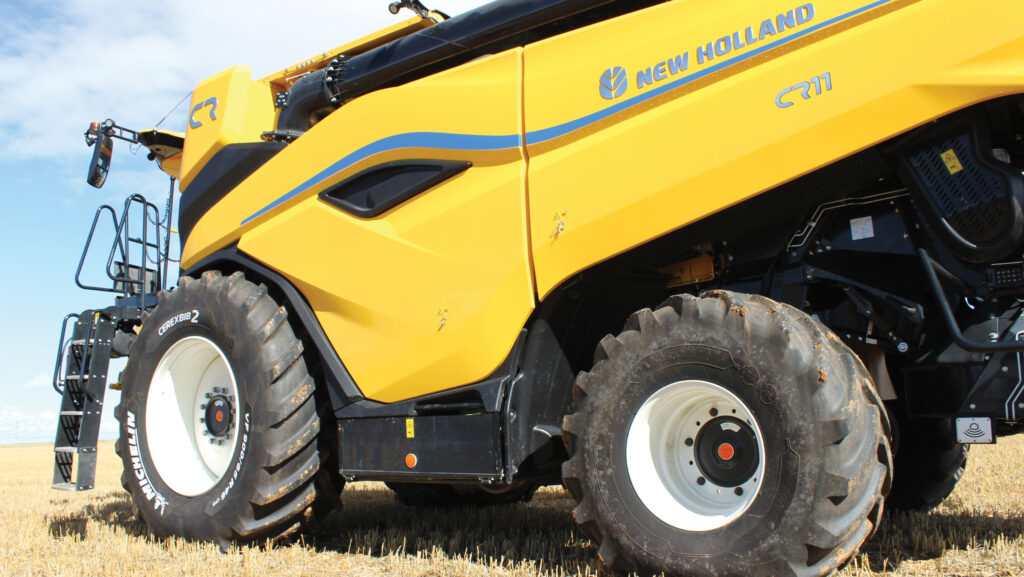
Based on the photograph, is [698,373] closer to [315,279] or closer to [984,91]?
[984,91]

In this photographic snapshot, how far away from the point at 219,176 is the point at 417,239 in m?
2.00

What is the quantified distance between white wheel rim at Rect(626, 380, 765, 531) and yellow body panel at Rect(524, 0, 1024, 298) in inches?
27.2

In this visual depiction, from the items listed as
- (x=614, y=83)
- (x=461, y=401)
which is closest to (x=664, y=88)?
(x=614, y=83)

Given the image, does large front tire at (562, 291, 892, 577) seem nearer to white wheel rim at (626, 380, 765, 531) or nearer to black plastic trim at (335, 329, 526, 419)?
white wheel rim at (626, 380, 765, 531)

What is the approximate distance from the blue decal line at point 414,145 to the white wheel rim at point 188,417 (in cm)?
104

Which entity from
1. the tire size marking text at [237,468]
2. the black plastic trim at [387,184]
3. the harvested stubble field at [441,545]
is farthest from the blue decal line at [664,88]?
the tire size marking text at [237,468]

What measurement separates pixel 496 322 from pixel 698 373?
3.62 ft

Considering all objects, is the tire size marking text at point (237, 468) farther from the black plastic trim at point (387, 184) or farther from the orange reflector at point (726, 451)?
the orange reflector at point (726, 451)

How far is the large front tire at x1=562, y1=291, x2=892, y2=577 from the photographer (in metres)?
2.82

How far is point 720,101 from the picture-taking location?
3.29 m

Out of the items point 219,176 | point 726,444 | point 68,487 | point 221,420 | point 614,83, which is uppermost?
point 219,176

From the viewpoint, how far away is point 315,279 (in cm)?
471

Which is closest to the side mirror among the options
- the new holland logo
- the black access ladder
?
the black access ladder

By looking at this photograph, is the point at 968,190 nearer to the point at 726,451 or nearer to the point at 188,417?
the point at 726,451
